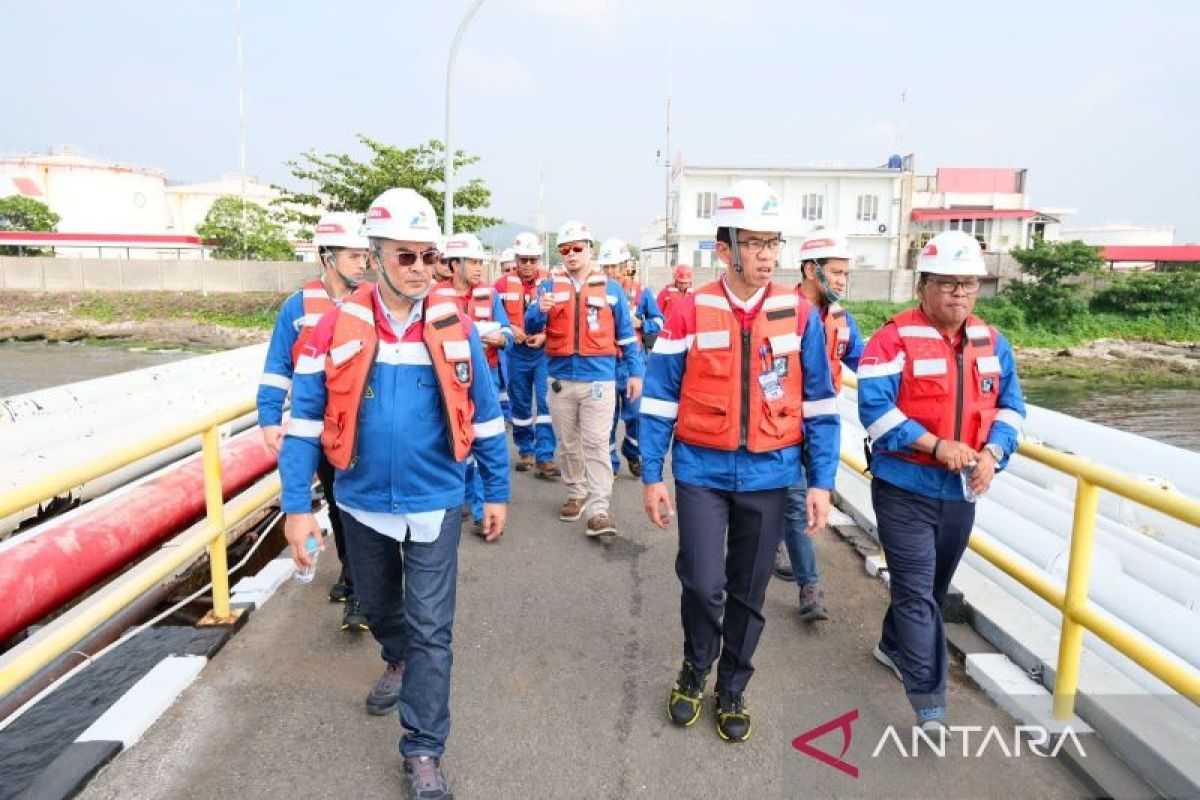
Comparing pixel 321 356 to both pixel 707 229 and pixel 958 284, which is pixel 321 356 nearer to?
pixel 958 284

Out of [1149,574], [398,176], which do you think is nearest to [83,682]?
[1149,574]

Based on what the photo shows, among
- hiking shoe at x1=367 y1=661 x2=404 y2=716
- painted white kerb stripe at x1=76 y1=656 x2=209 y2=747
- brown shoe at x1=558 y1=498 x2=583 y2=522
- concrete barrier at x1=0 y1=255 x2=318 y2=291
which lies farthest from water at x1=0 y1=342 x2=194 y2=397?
hiking shoe at x1=367 y1=661 x2=404 y2=716

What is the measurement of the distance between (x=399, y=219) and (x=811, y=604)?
2.93 metres

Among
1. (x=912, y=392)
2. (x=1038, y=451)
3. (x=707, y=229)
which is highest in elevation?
(x=707, y=229)

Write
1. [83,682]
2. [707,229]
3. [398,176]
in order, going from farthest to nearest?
1. [707,229]
2. [398,176]
3. [83,682]

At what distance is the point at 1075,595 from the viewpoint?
3.09 metres

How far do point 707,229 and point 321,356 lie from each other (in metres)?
44.0

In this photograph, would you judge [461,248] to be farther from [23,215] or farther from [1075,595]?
[23,215]

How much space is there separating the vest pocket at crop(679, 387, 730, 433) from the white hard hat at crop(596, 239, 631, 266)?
17.6ft

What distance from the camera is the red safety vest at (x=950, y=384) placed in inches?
129

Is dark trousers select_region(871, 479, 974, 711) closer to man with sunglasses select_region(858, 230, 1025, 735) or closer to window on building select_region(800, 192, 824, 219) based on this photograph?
man with sunglasses select_region(858, 230, 1025, 735)

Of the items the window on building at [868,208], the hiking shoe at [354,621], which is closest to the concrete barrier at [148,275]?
the window on building at [868,208]

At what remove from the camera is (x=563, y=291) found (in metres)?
6.33

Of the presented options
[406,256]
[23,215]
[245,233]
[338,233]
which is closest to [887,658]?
[406,256]
